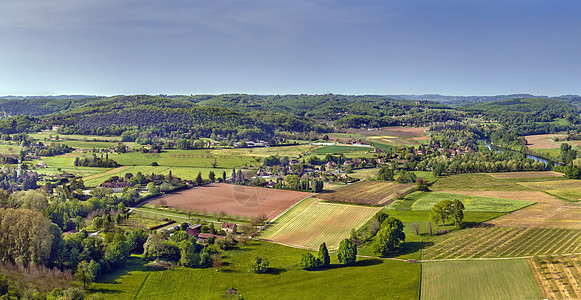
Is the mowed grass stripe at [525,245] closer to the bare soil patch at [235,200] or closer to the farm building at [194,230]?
the bare soil patch at [235,200]

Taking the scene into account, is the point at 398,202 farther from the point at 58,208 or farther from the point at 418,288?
the point at 58,208

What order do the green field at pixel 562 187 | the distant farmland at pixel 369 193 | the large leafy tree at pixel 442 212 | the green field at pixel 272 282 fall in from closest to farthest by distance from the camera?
the green field at pixel 272 282
the large leafy tree at pixel 442 212
the green field at pixel 562 187
the distant farmland at pixel 369 193

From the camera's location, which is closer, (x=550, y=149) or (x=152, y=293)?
(x=152, y=293)

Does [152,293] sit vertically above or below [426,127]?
below

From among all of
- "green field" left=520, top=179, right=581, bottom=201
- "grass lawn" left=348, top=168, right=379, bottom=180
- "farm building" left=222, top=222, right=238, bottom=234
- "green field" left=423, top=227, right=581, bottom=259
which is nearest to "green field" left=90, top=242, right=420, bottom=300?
"green field" left=423, top=227, right=581, bottom=259

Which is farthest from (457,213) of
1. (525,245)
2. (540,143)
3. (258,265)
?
(540,143)

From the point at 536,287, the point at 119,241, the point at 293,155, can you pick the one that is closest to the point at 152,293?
the point at 119,241

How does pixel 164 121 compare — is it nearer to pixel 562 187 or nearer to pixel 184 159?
→ pixel 184 159

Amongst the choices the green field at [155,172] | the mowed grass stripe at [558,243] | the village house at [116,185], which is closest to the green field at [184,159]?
the green field at [155,172]
